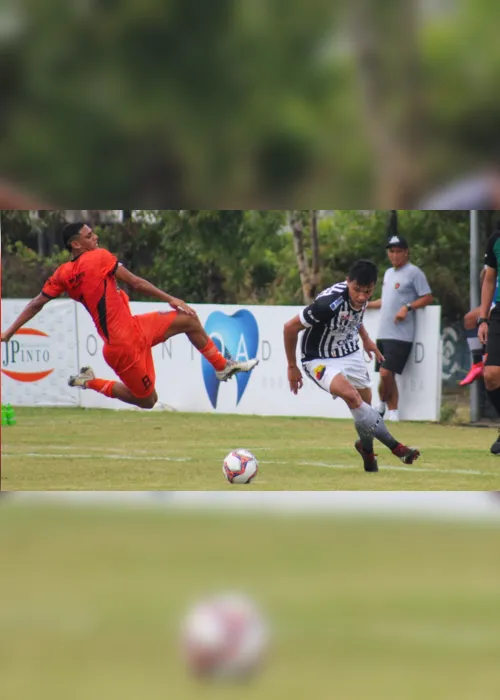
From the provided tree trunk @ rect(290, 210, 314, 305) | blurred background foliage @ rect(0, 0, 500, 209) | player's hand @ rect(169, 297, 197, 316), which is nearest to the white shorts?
player's hand @ rect(169, 297, 197, 316)

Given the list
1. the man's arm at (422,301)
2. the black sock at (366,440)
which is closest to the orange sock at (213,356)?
the black sock at (366,440)

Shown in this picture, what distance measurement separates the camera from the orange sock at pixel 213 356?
10.1m

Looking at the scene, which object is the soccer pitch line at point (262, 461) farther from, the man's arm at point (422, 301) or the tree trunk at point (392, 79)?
the tree trunk at point (392, 79)

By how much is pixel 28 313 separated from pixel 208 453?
1.53m

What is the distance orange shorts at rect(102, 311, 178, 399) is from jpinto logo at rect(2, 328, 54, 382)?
19.2 inches

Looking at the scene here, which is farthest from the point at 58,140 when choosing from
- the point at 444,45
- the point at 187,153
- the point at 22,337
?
the point at 22,337

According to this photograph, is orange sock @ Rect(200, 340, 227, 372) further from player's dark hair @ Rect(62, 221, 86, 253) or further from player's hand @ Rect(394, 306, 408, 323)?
player's hand @ Rect(394, 306, 408, 323)

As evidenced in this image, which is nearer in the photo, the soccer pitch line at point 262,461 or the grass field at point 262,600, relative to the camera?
the grass field at point 262,600

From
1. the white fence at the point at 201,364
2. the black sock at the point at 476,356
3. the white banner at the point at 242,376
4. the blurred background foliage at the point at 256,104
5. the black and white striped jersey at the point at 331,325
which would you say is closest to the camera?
the black and white striped jersey at the point at 331,325

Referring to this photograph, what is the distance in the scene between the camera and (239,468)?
365 inches

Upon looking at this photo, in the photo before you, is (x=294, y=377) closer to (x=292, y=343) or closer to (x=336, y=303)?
(x=292, y=343)

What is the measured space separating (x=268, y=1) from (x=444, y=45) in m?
7.17

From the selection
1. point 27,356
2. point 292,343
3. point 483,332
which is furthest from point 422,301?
point 27,356

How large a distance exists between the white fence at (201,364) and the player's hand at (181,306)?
0.08 m
